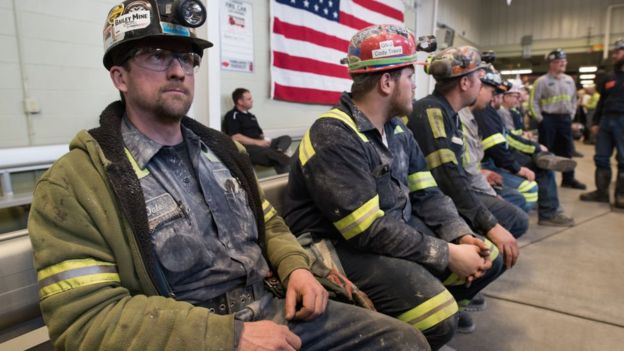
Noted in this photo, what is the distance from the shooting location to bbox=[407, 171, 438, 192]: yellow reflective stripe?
6.70 feet

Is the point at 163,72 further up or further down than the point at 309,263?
further up

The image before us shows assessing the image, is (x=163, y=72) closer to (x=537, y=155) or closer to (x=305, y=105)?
(x=537, y=155)

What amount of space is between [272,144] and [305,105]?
1.09 meters

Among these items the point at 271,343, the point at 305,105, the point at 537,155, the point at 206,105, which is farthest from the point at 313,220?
the point at 305,105

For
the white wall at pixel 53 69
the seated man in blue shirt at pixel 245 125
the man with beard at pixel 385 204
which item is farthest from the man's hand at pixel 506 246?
the white wall at pixel 53 69

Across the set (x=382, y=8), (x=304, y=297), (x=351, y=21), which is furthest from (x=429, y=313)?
(x=382, y=8)

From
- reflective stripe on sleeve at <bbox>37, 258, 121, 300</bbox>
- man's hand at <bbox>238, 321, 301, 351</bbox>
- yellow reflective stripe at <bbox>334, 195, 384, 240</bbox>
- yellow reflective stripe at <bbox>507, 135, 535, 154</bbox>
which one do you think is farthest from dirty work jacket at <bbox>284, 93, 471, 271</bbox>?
yellow reflective stripe at <bbox>507, 135, 535, 154</bbox>

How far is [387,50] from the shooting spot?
1.81 m

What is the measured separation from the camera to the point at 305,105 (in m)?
5.49

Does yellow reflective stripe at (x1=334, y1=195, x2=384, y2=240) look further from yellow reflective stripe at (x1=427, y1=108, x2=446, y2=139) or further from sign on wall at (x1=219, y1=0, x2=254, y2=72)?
sign on wall at (x1=219, y1=0, x2=254, y2=72)

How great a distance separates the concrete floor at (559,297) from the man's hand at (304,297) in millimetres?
1166

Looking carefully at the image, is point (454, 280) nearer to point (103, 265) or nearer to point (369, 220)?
point (369, 220)

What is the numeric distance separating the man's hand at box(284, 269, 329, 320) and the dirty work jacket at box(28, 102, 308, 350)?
26 cm

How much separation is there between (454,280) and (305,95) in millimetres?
3796
